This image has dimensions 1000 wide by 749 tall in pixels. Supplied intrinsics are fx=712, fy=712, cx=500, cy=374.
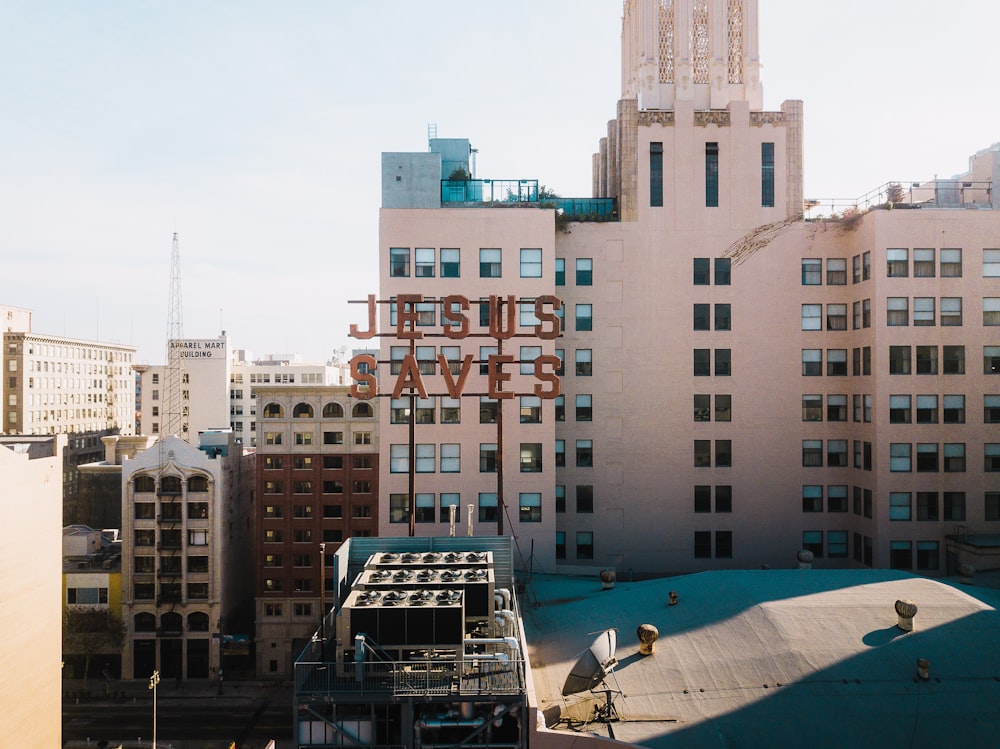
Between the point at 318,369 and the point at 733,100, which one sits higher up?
the point at 733,100

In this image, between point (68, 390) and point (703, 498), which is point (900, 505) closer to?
point (703, 498)

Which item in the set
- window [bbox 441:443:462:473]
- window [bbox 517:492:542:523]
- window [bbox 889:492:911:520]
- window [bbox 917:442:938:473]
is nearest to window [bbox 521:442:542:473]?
window [bbox 517:492:542:523]

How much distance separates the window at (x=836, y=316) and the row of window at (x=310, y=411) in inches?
1978

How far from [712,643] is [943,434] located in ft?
103

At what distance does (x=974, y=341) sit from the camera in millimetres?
52312

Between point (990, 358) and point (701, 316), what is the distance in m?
21.0

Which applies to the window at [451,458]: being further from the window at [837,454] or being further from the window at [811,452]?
the window at [837,454]

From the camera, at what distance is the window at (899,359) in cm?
5191

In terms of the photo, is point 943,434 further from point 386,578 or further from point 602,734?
point 386,578

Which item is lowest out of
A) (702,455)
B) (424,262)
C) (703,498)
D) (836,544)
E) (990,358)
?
(836,544)

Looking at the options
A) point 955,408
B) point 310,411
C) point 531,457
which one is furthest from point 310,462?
point 955,408

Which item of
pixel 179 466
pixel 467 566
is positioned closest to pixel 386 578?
pixel 467 566

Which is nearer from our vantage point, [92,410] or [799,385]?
[799,385]

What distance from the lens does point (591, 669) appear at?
28.5 metres
